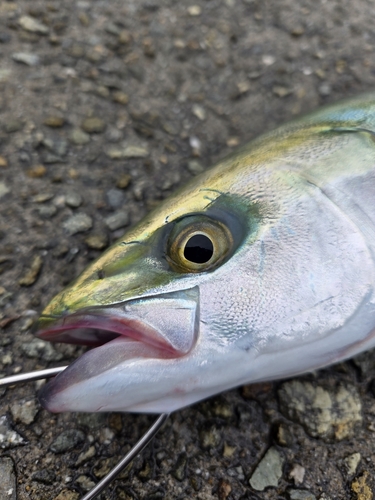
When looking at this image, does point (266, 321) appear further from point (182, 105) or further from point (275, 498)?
point (182, 105)

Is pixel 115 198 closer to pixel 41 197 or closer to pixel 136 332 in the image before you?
pixel 41 197

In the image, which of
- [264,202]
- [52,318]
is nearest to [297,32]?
[264,202]

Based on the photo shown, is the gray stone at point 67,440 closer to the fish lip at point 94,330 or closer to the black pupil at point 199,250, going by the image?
the fish lip at point 94,330

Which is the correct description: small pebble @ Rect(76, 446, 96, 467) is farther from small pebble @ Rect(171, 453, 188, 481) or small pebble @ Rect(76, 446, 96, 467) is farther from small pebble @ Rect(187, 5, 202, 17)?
small pebble @ Rect(187, 5, 202, 17)

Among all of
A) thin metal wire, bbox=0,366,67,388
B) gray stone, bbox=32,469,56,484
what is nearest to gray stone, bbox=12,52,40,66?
thin metal wire, bbox=0,366,67,388

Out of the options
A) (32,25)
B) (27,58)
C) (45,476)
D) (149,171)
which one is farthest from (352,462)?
(32,25)
